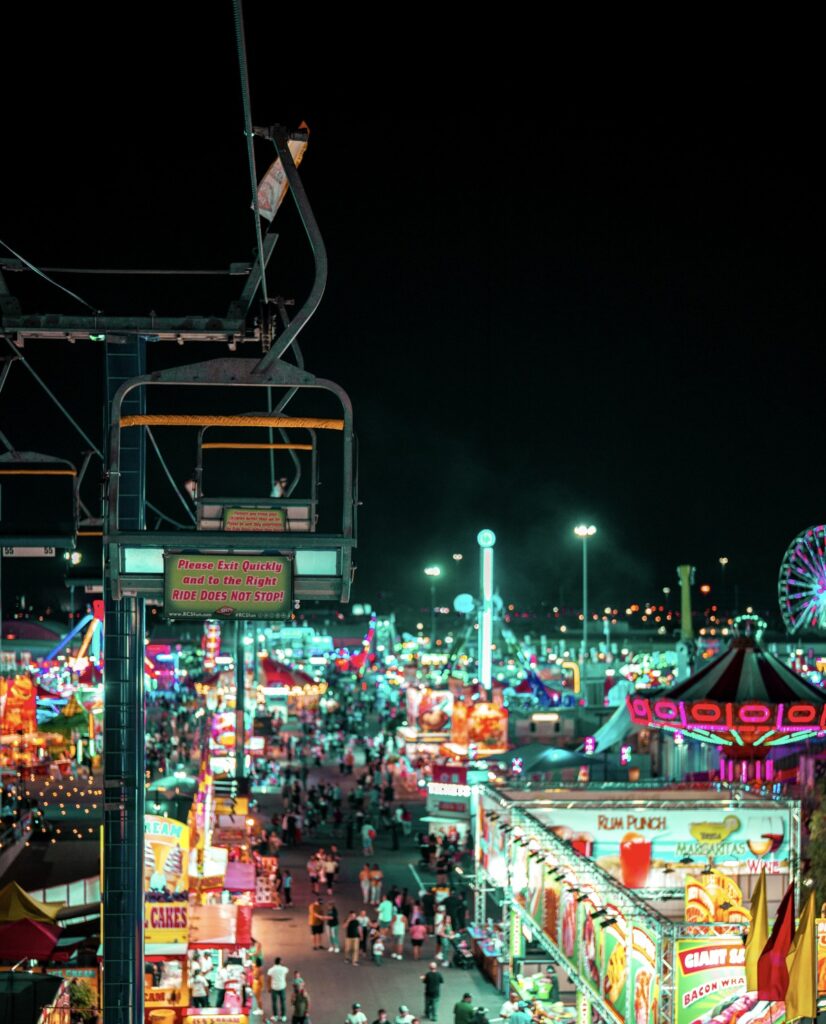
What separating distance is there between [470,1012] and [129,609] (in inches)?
409

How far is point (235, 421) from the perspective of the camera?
25.8ft

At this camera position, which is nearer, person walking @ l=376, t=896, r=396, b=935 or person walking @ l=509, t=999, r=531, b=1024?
person walking @ l=509, t=999, r=531, b=1024

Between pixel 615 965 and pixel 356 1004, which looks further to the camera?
pixel 356 1004

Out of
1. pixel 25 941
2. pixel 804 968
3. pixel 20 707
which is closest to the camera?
pixel 804 968

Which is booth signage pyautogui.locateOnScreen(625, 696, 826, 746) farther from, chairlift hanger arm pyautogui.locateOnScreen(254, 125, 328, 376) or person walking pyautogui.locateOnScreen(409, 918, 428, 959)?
chairlift hanger arm pyautogui.locateOnScreen(254, 125, 328, 376)

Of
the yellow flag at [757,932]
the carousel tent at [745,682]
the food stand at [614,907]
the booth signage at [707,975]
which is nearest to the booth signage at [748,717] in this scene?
the carousel tent at [745,682]

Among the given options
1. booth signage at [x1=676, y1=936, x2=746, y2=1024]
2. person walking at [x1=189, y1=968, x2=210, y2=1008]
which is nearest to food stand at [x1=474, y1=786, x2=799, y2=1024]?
booth signage at [x1=676, y1=936, x2=746, y2=1024]

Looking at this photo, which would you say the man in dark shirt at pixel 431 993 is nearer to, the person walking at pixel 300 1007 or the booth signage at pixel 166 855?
the person walking at pixel 300 1007

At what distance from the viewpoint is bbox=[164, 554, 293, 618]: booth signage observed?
816 centimetres

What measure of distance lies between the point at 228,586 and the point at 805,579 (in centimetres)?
3479

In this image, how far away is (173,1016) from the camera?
17156 mm

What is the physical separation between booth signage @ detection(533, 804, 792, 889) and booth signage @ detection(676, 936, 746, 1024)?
776 centimetres

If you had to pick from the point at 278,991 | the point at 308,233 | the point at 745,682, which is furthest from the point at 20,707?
the point at 308,233

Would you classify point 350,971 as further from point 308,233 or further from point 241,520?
point 308,233
